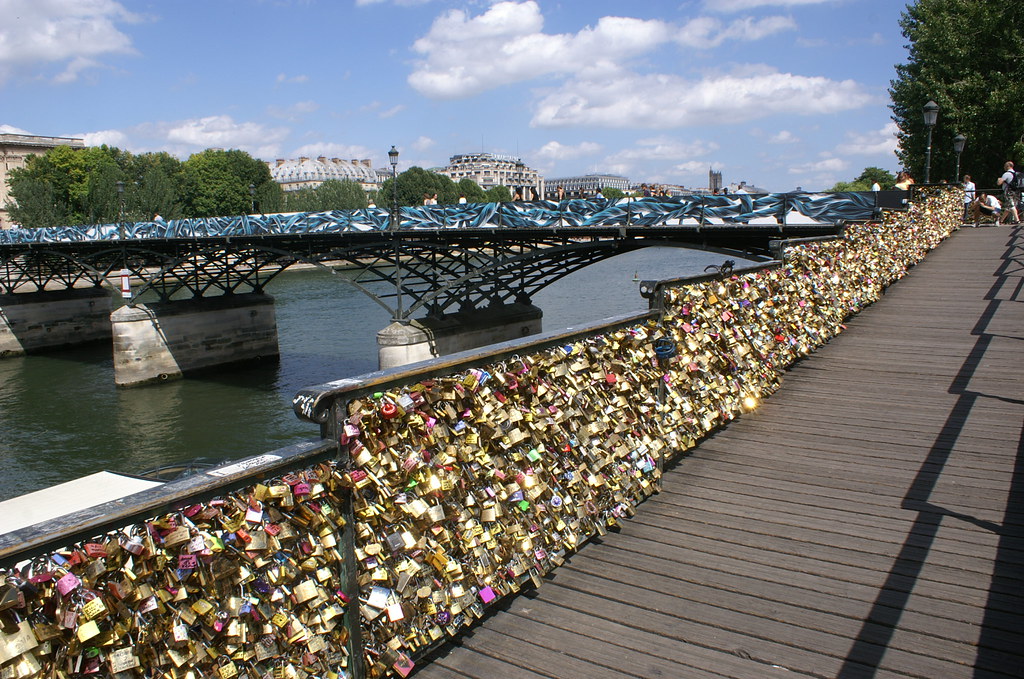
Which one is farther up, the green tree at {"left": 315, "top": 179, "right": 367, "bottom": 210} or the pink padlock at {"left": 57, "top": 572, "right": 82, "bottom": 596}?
the green tree at {"left": 315, "top": 179, "right": 367, "bottom": 210}

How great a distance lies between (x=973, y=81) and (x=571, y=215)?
21401 millimetres

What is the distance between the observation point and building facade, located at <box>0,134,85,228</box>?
345ft

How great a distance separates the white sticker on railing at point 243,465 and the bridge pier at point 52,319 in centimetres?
4425

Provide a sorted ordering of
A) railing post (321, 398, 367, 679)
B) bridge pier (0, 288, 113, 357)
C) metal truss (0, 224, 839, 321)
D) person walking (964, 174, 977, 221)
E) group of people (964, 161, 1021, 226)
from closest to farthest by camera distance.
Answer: railing post (321, 398, 367, 679) < metal truss (0, 224, 839, 321) < group of people (964, 161, 1021, 226) < person walking (964, 174, 977, 221) < bridge pier (0, 288, 113, 357)

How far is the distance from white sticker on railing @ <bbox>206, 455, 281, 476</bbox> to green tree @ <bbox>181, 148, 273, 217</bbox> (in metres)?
94.7

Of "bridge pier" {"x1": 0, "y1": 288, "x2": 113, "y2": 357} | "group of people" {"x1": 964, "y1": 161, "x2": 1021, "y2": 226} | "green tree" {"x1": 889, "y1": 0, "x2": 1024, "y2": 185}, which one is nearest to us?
"group of people" {"x1": 964, "y1": 161, "x2": 1021, "y2": 226}

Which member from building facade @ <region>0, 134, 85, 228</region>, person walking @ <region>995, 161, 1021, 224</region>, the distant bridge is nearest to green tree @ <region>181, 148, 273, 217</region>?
building facade @ <region>0, 134, 85, 228</region>

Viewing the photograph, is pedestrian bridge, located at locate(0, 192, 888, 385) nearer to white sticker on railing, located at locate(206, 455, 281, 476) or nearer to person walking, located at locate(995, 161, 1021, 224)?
person walking, located at locate(995, 161, 1021, 224)

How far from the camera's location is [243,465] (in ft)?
7.64

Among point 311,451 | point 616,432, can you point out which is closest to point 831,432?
point 616,432

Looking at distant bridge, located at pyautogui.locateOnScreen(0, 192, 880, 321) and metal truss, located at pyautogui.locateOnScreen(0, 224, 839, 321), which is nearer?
distant bridge, located at pyautogui.locateOnScreen(0, 192, 880, 321)

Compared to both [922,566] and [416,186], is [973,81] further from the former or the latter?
[416,186]

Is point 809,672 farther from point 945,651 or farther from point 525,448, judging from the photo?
point 525,448

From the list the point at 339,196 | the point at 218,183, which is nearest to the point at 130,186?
the point at 218,183
